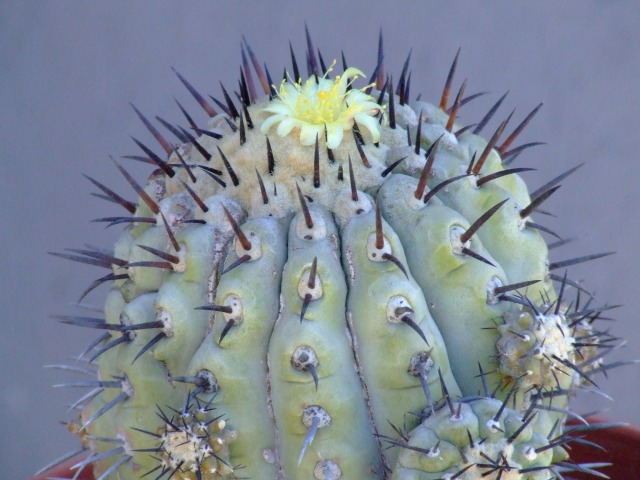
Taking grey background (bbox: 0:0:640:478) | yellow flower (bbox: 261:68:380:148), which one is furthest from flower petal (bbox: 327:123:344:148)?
grey background (bbox: 0:0:640:478)

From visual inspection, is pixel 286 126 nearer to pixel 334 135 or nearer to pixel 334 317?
pixel 334 135

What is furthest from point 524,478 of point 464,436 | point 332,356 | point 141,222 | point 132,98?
point 132,98

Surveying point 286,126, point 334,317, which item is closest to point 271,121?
point 286,126

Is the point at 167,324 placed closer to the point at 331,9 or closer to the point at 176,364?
the point at 176,364

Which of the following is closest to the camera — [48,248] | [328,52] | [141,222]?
[141,222]

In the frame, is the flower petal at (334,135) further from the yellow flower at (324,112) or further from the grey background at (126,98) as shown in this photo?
the grey background at (126,98)

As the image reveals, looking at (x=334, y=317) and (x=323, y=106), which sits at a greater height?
(x=323, y=106)

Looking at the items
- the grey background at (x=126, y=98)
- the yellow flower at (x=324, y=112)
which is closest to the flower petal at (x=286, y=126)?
the yellow flower at (x=324, y=112)

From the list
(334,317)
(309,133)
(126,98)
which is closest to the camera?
(334,317)
